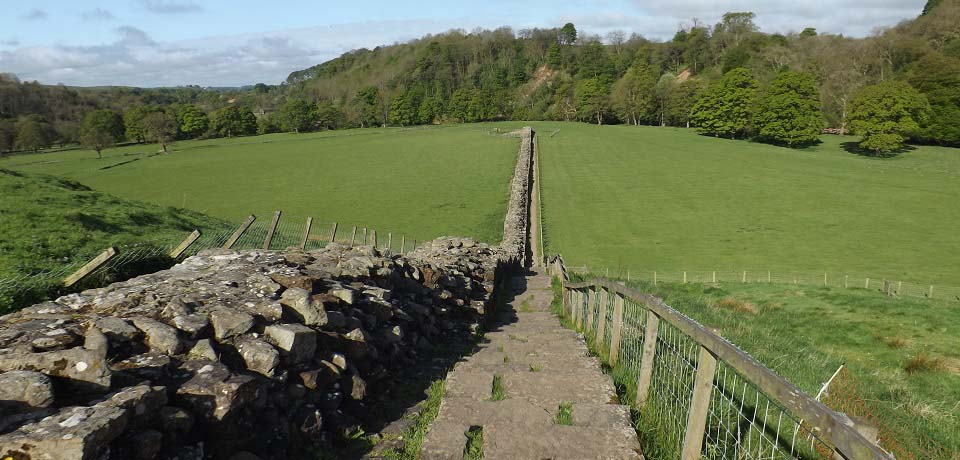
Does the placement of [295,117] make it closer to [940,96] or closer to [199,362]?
[940,96]

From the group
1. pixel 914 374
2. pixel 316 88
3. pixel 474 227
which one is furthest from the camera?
pixel 316 88

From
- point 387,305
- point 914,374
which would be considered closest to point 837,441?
point 387,305

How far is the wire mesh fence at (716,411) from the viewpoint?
9.54 feet

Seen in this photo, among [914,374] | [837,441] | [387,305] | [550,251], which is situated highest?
[837,441]

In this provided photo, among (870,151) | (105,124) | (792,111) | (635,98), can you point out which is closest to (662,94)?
(635,98)

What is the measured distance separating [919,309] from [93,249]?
2528 centimetres

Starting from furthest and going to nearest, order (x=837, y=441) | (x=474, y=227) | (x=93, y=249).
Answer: (x=474, y=227), (x=93, y=249), (x=837, y=441)

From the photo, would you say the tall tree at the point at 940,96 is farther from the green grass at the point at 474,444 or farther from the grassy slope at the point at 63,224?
the green grass at the point at 474,444

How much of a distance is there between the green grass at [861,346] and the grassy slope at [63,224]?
15.2 m

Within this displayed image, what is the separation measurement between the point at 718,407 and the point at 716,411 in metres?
0.18

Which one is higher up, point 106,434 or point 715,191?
point 106,434

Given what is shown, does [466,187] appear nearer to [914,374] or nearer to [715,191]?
[715,191]

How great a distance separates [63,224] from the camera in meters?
16.4

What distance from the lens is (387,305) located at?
7652mm
